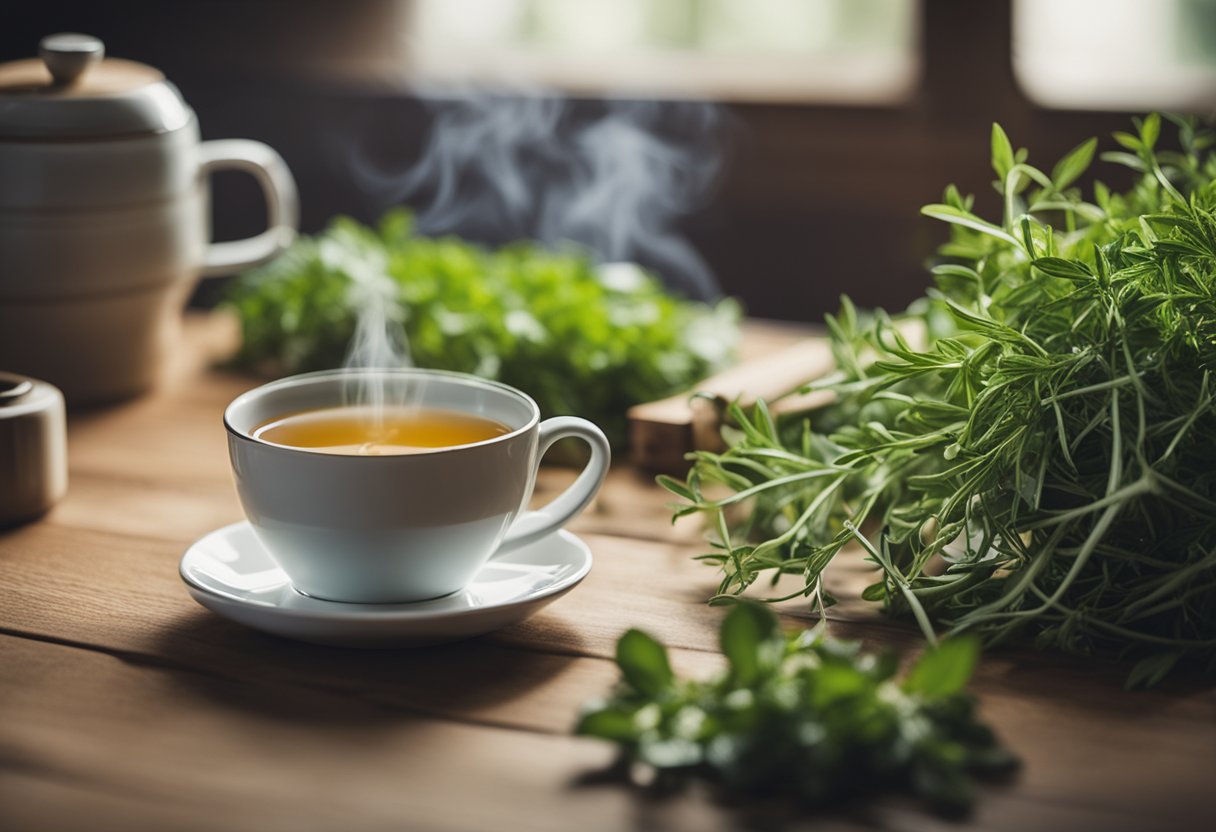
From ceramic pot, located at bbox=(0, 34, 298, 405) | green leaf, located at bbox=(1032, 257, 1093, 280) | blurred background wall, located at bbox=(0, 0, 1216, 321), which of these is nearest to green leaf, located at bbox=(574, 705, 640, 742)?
green leaf, located at bbox=(1032, 257, 1093, 280)

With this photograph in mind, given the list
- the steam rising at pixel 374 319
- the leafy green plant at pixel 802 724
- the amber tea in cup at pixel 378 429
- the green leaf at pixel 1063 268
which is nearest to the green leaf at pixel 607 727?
the leafy green plant at pixel 802 724

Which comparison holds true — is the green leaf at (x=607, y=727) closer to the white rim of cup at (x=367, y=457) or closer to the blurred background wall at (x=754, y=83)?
the white rim of cup at (x=367, y=457)

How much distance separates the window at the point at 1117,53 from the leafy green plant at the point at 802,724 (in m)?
1.60

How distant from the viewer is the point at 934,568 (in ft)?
3.04

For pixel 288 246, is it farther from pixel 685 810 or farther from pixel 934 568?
pixel 685 810

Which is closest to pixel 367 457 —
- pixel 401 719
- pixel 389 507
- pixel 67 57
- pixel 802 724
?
pixel 389 507

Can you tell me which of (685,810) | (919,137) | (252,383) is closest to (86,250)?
(252,383)

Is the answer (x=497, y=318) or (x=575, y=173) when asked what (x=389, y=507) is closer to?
(x=497, y=318)

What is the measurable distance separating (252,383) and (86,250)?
249 mm

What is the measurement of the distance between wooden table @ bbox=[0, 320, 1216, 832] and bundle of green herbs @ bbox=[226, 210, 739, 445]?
32 centimetres

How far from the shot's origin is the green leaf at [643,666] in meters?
0.66

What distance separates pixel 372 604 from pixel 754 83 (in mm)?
1693

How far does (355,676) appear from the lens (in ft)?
2.43

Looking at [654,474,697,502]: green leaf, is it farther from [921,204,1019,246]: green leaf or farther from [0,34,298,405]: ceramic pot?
[0,34,298,405]: ceramic pot
